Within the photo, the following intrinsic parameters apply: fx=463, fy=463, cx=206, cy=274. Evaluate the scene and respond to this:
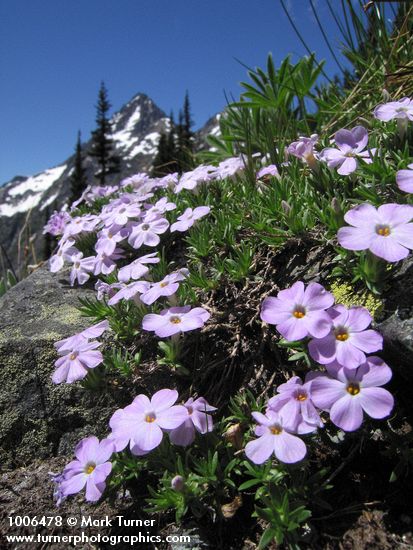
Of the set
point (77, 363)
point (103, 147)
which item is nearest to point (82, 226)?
point (77, 363)

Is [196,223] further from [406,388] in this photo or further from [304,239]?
[406,388]

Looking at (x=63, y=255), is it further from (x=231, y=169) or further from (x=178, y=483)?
(x=178, y=483)

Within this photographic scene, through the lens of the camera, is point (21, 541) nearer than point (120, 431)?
No

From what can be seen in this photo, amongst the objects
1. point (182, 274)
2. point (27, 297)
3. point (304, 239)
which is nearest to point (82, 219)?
point (27, 297)

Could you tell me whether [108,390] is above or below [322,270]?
below

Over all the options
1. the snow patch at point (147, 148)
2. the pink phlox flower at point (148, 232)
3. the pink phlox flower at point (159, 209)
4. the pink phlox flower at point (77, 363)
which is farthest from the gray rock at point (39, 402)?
the snow patch at point (147, 148)
